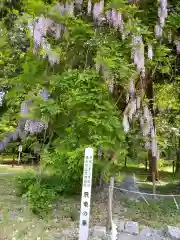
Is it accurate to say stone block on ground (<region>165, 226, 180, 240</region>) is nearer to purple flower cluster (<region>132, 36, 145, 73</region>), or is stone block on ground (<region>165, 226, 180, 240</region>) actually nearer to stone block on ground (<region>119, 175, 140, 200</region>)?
stone block on ground (<region>119, 175, 140, 200</region>)

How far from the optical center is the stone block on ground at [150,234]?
570cm

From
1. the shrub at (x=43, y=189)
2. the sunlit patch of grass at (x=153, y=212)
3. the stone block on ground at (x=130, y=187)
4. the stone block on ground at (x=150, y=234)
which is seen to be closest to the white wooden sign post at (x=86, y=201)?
the stone block on ground at (x=150, y=234)

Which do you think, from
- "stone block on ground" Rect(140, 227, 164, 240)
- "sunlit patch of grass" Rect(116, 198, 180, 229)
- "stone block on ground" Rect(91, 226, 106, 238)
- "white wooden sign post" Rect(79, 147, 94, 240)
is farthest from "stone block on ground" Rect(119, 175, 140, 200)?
"white wooden sign post" Rect(79, 147, 94, 240)

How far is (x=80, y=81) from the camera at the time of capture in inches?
236

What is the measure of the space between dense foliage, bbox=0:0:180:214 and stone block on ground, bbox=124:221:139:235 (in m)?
0.90

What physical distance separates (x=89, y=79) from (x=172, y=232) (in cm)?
294

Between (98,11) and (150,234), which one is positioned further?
(98,11)

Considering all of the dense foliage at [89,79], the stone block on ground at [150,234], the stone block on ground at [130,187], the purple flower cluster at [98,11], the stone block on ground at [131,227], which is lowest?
the stone block on ground at [150,234]

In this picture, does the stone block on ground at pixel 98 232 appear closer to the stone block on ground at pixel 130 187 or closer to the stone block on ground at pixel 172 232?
the stone block on ground at pixel 172 232

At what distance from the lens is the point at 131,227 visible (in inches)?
233

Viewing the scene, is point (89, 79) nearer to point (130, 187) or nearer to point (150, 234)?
point (150, 234)

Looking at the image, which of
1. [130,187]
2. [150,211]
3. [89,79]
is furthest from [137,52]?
[130,187]

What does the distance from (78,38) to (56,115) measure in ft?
5.03

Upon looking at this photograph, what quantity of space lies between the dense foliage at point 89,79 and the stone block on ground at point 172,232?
1381mm
